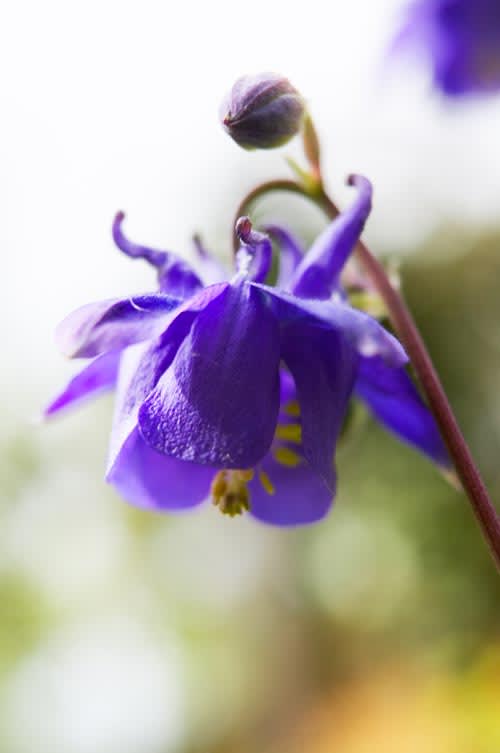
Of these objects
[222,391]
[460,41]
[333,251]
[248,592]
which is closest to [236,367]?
[222,391]

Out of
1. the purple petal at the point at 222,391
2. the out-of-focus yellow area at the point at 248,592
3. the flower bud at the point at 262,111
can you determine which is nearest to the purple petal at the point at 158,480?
the purple petal at the point at 222,391

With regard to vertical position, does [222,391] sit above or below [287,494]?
above

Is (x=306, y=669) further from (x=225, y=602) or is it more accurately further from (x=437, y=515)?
(x=437, y=515)

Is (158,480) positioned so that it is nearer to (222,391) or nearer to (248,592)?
(222,391)

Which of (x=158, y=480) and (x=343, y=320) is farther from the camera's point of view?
(x=158, y=480)

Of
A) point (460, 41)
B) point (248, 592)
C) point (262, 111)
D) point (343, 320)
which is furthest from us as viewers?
point (248, 592)

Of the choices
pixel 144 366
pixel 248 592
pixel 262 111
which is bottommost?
pixel 248 592

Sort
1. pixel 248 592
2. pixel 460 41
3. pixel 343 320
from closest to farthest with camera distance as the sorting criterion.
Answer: pixel 343 320 < pixel 460 41 < pixel 248 592
